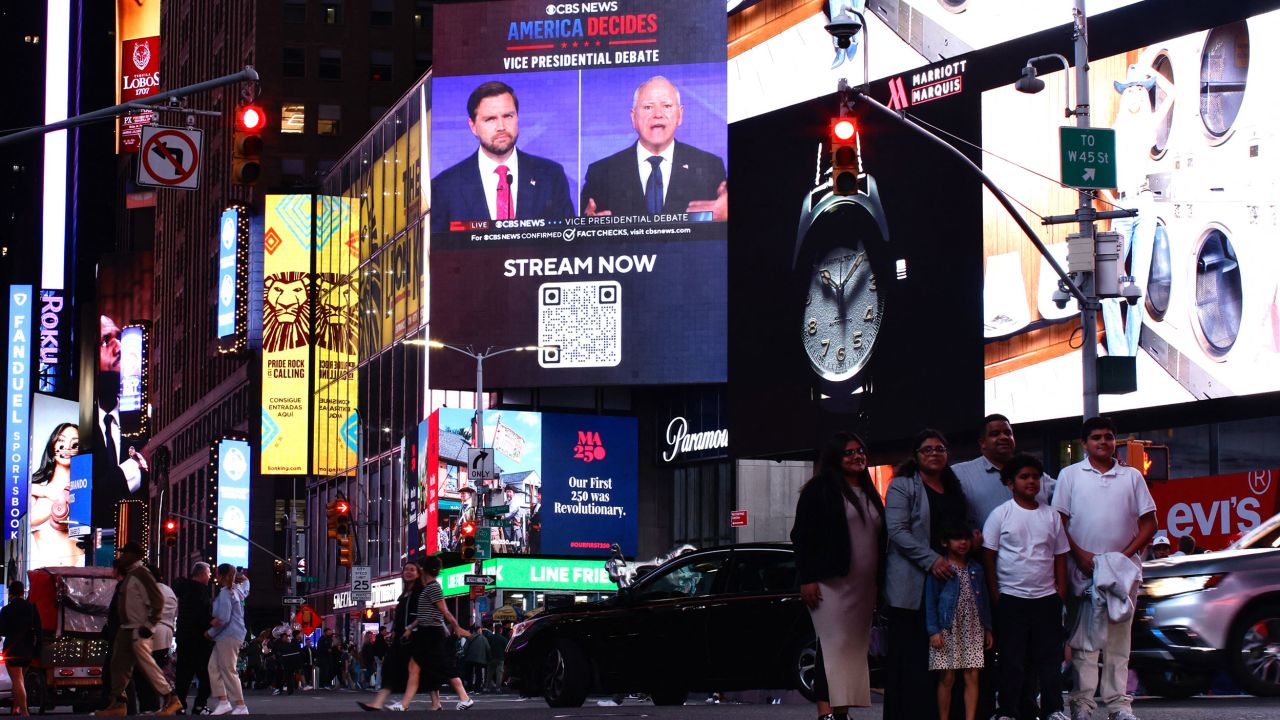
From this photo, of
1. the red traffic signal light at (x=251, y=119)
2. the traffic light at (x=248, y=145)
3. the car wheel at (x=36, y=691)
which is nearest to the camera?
the traffic light at (x=248, y=145)

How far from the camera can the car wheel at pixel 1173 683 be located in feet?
59.5

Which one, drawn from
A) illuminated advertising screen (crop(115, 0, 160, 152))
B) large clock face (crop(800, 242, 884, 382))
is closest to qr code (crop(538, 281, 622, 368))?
large clock face (crop(800, 242, 884, 382))

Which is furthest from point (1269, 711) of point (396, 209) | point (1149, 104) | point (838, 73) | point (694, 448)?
point (396, 209)

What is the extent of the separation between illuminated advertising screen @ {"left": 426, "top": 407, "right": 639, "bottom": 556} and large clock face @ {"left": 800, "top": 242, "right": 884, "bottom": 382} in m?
21.9

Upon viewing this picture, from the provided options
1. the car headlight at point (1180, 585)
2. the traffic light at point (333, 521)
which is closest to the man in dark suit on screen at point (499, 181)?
the traffic light at point (333, 521)

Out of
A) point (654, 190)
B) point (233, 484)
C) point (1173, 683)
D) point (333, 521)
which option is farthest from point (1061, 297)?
point (233, 484)

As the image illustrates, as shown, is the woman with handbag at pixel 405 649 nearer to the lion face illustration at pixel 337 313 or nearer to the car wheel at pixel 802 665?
the car wheel at pixel 802 665

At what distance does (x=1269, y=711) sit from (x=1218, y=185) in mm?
24152

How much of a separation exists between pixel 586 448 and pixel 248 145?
52.2 meters

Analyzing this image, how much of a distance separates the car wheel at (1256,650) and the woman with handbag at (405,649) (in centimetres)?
828

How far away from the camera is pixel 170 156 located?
73.8ft

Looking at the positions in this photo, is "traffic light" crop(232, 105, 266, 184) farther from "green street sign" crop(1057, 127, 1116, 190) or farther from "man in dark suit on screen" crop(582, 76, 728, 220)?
"man in dark suit on screen" crop(582, 76, 728, 220)

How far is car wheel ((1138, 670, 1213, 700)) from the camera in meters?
18.1

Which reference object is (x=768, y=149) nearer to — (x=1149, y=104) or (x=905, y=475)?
(x=1149, y=104)
